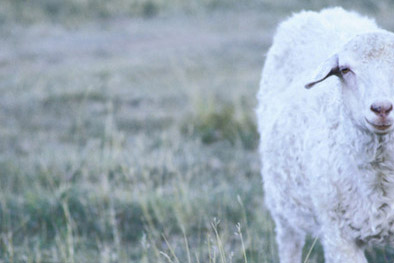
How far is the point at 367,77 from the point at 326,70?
203mm

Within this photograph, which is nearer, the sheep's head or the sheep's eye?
the sheep's head

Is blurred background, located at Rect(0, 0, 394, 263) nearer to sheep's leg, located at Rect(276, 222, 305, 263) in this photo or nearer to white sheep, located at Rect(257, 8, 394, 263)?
sheep's leg, located at Rect(276, 222, 305, 263)

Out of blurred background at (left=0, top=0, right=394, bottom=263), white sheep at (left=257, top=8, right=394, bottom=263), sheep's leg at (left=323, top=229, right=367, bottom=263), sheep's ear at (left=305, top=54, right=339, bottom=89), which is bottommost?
blurred background at (left=0, top=0, right=394, bottom=263)

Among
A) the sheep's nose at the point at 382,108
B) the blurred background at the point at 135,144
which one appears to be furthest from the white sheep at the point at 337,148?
the blurred background at the point at 135,144

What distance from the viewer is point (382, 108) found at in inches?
100

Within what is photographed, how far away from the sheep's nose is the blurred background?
826mm

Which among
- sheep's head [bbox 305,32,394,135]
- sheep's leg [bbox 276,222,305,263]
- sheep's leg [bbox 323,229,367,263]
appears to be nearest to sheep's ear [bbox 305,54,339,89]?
sheep's head [bbox 305,32,394,135]

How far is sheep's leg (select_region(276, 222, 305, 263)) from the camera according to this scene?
3.95 meters

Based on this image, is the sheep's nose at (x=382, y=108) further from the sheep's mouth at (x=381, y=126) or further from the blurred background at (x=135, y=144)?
the blurred background at (x=135, y=144)

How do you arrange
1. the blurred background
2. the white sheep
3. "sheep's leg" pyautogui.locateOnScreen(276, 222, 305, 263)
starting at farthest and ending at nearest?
the blurred background, "sheep's leg" pyautogui.locateOnScreen(276, 222, 305, 263), the white sheep

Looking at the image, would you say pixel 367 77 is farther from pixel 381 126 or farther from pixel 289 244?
pixel 289 244

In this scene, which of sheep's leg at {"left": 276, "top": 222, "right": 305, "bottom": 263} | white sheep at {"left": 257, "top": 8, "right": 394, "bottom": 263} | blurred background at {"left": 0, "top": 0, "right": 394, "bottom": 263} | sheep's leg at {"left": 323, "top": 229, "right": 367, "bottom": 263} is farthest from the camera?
blurred background at {"left": 0, "top": 0, "right": 394, "bottom": 263}

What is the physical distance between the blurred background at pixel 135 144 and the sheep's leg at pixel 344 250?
183 millimetres

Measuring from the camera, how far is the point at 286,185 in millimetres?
3576
